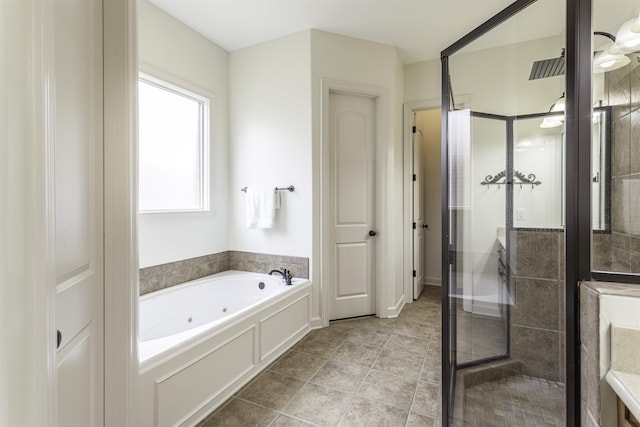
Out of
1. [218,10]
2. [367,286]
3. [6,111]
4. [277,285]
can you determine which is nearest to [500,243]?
[367,286]

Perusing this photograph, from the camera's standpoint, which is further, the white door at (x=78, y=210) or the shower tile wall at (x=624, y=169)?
the shower tile wall at (x=624, y=169)

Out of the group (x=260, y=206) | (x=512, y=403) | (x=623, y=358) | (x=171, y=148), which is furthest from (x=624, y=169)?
(x=171, y=148)

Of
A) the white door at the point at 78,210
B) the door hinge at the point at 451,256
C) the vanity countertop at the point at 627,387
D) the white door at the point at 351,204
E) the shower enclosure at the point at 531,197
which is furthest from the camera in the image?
the white door at the point at 351,204

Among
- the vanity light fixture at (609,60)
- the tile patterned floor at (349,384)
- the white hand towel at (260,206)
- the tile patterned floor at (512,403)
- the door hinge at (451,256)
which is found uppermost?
the vanity light fixture at (609,60)

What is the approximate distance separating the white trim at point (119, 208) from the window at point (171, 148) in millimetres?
1171

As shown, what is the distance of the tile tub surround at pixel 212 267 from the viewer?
2357 mm

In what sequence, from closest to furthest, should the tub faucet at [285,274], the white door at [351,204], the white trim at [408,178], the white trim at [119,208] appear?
the white trim at [119,208]
the tub faucet at [285,274]
the white door at [351,204]
the white trim at [408,178]

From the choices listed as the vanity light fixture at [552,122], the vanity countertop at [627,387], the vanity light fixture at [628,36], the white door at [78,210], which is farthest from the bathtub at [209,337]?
the vanity light fixture at [628,36]

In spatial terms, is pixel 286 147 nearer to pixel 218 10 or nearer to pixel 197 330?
pixel 218 10

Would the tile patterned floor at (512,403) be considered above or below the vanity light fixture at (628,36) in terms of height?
below

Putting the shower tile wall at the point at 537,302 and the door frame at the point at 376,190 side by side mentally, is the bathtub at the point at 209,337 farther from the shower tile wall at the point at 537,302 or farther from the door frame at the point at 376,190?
the shower tile wall at the point at 537,302

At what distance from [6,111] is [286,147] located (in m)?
2.50

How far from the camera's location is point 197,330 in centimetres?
166

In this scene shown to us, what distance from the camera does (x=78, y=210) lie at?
35.5 inches
